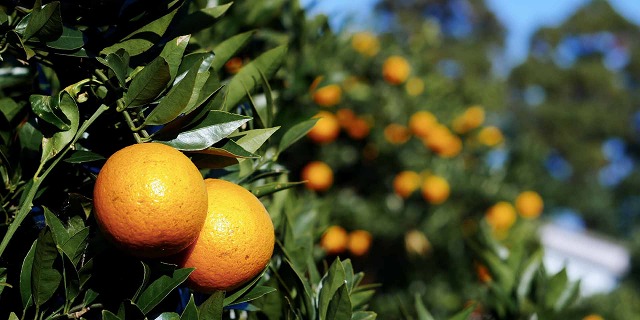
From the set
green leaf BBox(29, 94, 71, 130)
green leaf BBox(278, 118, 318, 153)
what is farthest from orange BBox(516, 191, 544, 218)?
green leaf BBox(29, 94, 71, 130)

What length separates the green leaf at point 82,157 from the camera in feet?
2.41

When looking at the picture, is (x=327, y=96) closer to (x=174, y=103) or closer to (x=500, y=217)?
(x=500, y=217)

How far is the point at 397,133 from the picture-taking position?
11.0ft

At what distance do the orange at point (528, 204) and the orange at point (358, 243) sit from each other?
1111mm

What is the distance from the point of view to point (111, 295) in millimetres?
777

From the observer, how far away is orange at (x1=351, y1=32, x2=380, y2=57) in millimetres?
3264

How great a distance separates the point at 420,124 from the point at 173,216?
2706 millimetres

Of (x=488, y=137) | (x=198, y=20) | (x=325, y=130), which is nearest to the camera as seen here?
(x=198, y=20)

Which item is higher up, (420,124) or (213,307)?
(213,307)

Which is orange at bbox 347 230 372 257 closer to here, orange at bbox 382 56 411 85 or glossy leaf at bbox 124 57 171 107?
orange at bbox 382 56 411 85

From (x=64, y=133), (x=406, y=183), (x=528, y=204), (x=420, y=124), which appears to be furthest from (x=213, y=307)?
(x=528, y=204)

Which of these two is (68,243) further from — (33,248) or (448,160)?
(448,160)

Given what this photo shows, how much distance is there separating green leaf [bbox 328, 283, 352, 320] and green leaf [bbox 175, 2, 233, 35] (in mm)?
399

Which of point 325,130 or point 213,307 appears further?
point 325,130
